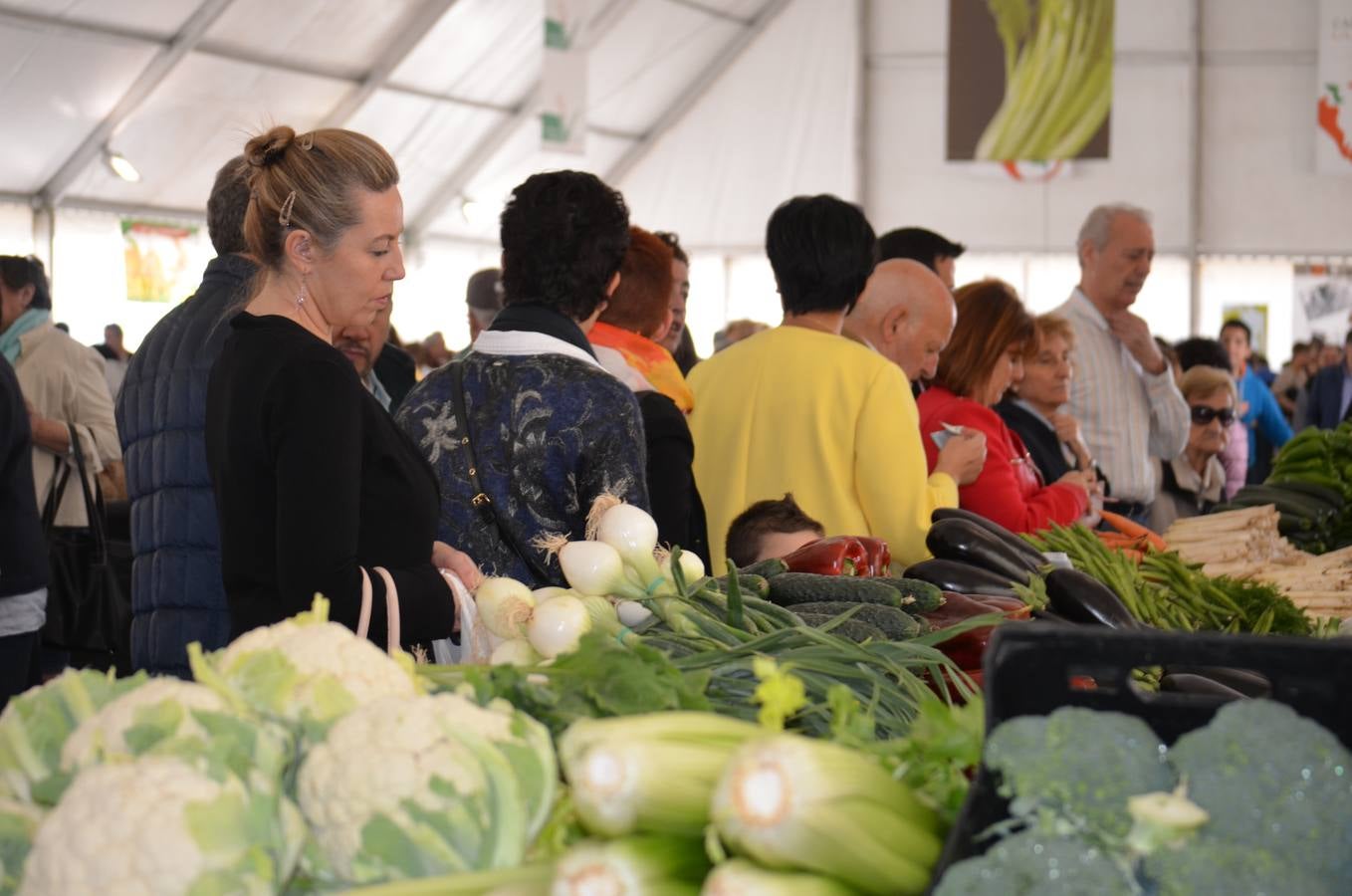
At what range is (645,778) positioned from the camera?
983mm

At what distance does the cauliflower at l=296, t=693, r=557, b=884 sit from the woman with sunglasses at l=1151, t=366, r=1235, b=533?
461 cm

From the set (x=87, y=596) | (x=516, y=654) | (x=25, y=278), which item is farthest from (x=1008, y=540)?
(x=25, y=278)

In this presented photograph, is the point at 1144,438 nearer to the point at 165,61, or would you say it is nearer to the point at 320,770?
the point at 320,770

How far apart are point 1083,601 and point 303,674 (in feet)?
4.64

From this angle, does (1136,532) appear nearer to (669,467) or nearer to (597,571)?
(669,467)

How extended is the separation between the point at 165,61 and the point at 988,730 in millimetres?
11462

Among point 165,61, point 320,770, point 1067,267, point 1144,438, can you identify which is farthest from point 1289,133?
point 320,770

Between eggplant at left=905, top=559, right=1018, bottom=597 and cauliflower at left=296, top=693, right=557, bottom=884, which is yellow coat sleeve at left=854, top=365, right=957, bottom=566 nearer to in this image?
eggplant at left=905, top=559, right=1018, bottom=597

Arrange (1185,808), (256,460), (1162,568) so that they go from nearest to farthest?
(1185,808), (256,460), (1162,568)

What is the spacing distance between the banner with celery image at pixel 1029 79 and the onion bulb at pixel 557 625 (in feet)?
44.2

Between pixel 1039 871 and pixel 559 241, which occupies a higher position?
pixel 559 241

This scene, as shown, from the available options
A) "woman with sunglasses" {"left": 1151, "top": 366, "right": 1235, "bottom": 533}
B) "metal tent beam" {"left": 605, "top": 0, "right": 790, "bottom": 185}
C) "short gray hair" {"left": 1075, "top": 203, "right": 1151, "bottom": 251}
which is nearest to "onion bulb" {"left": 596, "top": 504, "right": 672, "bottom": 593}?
"short gray hair" {"left": 1075, "top": 203, "right": 1151, "bottom": 251}

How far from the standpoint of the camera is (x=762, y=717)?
1041mm

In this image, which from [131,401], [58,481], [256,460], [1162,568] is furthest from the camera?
[58,481]
